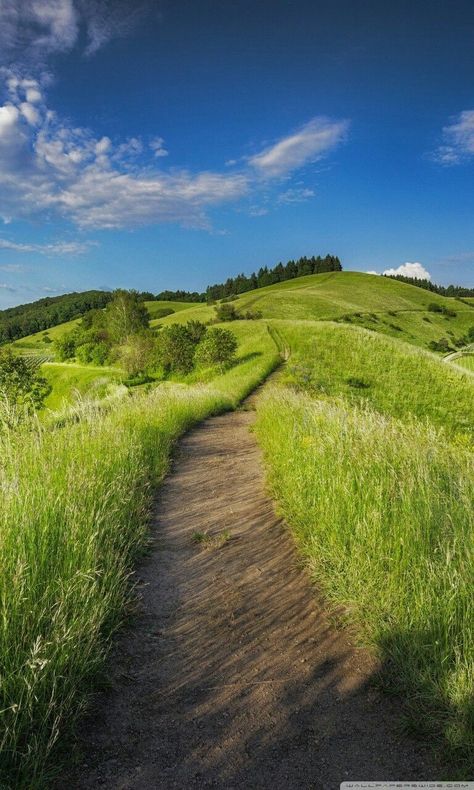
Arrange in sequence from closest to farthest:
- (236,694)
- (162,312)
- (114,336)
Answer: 1. (236,694)
2. (114,336)
3. (162,312)

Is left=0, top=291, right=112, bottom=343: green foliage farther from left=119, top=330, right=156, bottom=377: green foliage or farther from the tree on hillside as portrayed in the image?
left=119, top=330, right=156, bottom=377: green foliage

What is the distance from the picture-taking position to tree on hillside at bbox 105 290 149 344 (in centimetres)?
7888

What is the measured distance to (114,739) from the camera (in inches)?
123

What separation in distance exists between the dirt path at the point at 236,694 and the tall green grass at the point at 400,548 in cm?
30

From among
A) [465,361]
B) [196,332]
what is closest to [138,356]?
[196,332]

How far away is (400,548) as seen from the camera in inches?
173

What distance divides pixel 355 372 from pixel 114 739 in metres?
36.1

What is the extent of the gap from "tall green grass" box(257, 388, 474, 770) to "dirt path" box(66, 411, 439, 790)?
30 centimetres

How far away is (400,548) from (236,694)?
1932 mm

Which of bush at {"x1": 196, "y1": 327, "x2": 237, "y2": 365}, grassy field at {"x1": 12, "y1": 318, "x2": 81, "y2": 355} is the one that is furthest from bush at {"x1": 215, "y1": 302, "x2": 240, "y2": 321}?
grassy field at {"x1": 12, "y1": 318, "x2": 81, "y2": 355}

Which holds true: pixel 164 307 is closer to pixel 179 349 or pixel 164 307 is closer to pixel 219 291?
pixel 219 291

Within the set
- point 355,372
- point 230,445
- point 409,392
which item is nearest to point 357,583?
point 230,445

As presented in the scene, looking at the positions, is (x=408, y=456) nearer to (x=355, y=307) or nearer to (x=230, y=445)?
(x=230, y=445)

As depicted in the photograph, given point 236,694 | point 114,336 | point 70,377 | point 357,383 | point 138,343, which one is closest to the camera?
point 236,694
